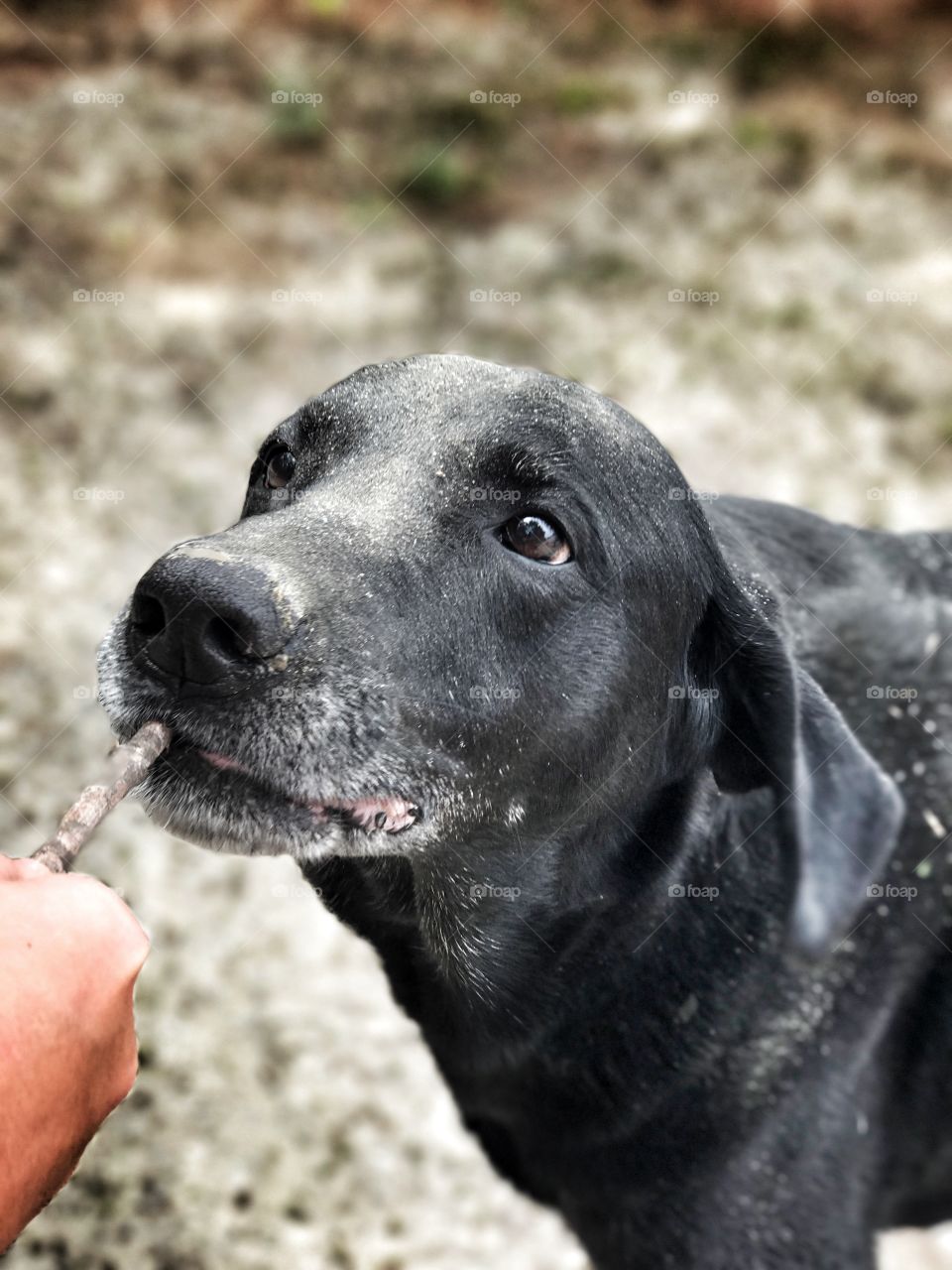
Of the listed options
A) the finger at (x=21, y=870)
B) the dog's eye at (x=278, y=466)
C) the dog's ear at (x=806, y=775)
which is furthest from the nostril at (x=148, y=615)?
the dog's ear at (x=806, y=775)

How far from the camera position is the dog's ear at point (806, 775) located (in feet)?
8.40

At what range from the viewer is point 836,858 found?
102 inches

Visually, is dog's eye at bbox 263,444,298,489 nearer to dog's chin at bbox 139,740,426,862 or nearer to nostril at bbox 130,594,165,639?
nostril at bbox 130,594,165,639

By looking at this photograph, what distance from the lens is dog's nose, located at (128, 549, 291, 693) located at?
2109 mm

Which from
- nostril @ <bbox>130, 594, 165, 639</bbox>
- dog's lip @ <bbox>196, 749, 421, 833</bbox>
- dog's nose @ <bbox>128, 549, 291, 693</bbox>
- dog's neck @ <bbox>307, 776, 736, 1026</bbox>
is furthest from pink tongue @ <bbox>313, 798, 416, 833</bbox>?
nostril @ <bbox>130, 594, 165, 639</bbox>

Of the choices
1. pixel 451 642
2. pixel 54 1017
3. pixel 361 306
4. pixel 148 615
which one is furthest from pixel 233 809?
pixel 361 306

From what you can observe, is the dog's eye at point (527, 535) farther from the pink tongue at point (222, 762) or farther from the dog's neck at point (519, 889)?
the pink tongue at point (222, 762)

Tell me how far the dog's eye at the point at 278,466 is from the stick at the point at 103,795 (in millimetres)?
901

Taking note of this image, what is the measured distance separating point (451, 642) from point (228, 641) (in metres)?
0.50

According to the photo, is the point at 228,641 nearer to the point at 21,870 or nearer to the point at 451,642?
the point at 451,642

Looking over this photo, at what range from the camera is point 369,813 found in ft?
8.09

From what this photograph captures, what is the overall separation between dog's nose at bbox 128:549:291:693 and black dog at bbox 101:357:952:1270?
0.19 ft

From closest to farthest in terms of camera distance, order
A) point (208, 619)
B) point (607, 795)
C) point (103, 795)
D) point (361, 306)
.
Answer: point (103, 795), point (208, 619), point (607, 795), point (361, 306)

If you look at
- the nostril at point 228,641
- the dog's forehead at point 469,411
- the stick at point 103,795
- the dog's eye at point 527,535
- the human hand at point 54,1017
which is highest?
the dog's forehead at point 469,411
